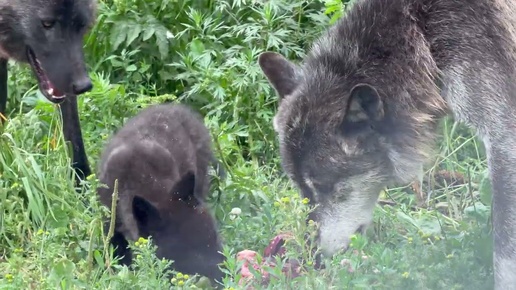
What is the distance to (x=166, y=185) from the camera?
6.62 m

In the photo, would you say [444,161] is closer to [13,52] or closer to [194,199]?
[194,199]

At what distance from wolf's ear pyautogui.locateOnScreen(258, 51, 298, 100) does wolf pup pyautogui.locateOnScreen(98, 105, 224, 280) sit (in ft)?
2.52

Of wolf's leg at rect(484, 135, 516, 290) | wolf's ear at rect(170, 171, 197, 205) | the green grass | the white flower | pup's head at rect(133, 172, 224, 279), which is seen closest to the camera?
the green grass

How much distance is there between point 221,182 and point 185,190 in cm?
80

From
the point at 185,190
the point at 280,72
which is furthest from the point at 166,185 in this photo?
the point at 280,72

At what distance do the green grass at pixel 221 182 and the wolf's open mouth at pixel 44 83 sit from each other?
401mm

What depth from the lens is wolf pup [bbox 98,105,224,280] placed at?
20.3 ft

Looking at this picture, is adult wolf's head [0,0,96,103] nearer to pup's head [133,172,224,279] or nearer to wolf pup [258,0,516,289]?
pup's head [133,172,224,279]

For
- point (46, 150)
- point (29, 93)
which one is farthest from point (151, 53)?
point (46, 150)

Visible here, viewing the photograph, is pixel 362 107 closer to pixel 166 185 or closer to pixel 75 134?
pixel 166 185

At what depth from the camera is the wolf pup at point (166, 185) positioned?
244 inches

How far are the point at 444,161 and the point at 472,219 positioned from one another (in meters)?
1.05

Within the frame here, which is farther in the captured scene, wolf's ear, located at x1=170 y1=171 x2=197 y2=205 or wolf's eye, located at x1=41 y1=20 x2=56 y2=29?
wolf's eye, located at x1=41 y1=20 x2=56 y2=29

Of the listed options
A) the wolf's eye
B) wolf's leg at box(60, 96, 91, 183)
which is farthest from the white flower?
the wolf's eye
